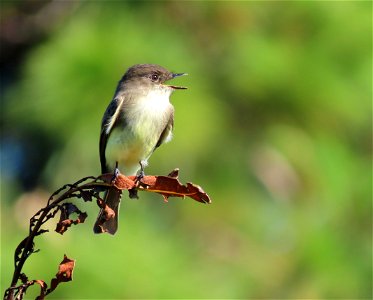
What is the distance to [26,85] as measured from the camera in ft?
10.3

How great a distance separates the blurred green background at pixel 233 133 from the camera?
114 inches

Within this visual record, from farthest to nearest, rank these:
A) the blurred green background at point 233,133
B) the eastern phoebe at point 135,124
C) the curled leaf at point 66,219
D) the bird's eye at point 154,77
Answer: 1. the blurred green background at point 233,133
2. the bird's eye at point 154,77
3. the eastern phoebe at point 135,124
4. the curled leaf at point 66,219

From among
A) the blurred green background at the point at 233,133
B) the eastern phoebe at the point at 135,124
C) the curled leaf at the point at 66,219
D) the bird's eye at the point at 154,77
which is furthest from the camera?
the blurred green background at the point at 233,133

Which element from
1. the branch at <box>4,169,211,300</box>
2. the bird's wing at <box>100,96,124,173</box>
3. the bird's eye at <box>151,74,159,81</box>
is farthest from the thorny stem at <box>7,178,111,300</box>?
the bird's eye at <box>151,74,159,81</box>

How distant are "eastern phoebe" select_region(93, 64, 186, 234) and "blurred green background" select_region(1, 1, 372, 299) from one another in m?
0.54

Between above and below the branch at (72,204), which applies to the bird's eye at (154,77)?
above

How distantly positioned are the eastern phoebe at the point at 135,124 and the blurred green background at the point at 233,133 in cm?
54

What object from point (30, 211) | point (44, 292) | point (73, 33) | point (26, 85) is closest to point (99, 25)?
point (73, 33)

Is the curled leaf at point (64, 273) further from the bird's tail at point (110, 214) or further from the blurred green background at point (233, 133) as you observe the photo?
the blurred green background at point (233, 133)

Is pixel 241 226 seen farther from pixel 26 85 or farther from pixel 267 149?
pixel 26 85

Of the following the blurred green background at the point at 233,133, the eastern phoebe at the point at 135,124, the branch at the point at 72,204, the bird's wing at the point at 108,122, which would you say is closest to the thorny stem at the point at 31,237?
the branch at the point at 72,204

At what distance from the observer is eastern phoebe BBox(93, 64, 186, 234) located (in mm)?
2123

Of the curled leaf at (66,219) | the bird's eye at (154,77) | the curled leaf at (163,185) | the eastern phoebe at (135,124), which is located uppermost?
the bird's eye at (154,77)

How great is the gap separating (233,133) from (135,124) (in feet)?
3.04
